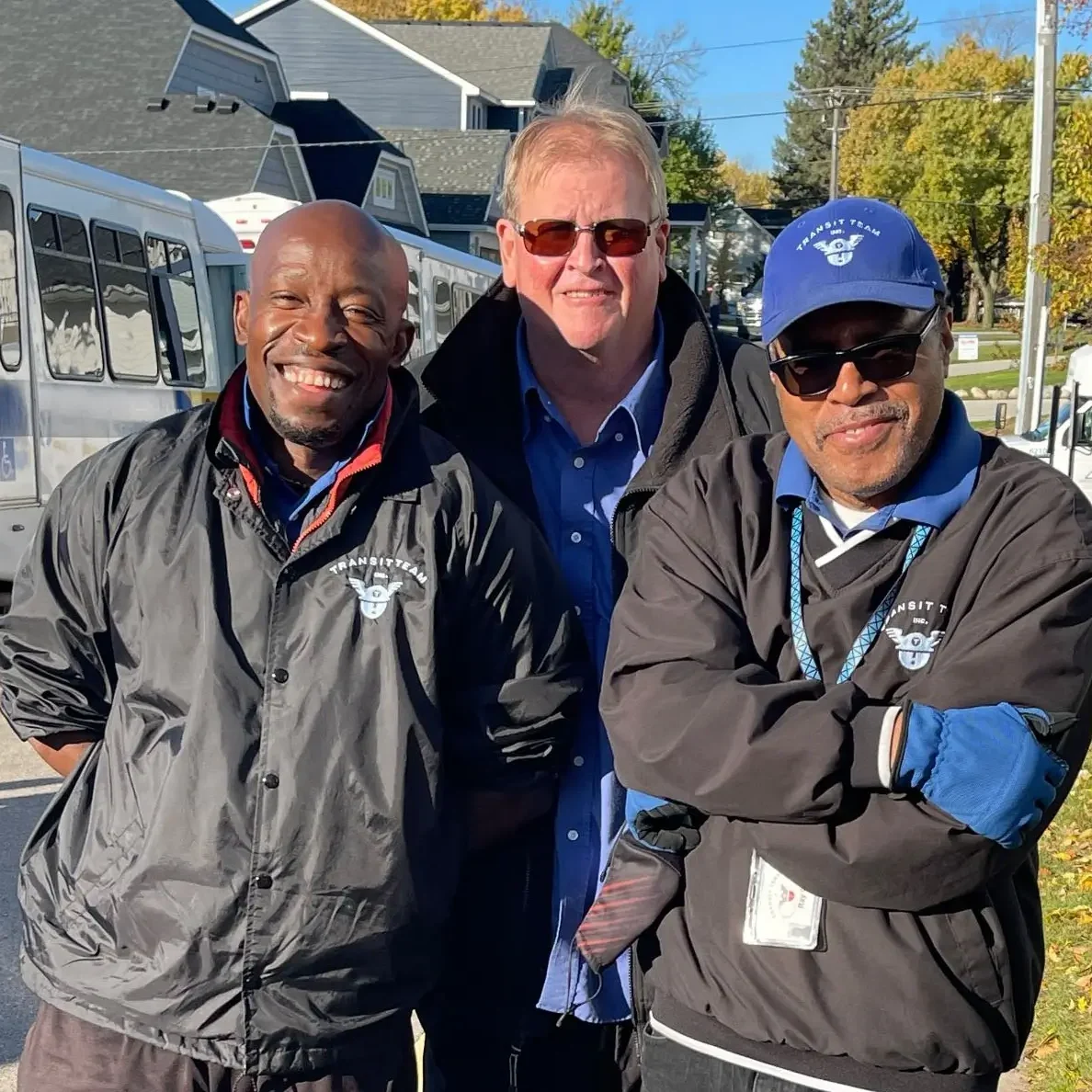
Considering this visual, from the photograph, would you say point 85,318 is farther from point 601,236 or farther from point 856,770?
point 856,770

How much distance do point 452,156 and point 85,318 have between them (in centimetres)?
3106

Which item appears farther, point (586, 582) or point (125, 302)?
point (125, 302)

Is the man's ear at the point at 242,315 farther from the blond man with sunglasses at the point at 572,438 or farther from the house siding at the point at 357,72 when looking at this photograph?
the house siding at the point at 357,72

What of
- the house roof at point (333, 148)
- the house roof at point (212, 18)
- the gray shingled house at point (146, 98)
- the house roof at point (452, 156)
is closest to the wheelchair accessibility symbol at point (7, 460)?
the gray shingled house at point (146, 98)

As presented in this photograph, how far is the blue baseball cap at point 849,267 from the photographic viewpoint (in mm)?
2154

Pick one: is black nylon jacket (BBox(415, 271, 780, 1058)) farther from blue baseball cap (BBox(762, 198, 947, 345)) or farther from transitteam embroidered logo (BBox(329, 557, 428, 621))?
blue baseball cap (BBox(762, 198, 947, 345))

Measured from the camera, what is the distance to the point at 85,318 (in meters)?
11.1

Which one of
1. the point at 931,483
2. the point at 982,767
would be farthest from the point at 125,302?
the point at 982,767

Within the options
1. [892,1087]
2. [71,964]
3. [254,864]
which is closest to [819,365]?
[892,1087]

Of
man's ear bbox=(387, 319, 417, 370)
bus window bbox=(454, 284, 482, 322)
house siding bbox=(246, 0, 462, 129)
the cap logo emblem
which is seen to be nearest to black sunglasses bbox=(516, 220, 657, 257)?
man's ear bbox=(387, 319, 417, 370)

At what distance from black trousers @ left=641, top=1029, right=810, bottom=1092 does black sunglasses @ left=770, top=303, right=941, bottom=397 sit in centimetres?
103

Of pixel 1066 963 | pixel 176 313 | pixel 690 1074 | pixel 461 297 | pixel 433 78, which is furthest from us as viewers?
pixel 433 78

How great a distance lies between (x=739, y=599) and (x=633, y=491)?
60cm

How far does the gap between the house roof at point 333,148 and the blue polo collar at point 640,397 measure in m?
30.1
